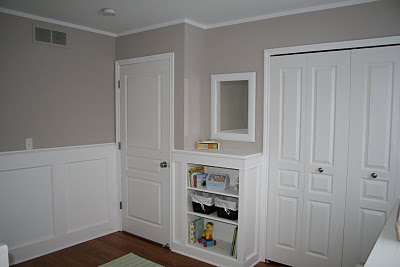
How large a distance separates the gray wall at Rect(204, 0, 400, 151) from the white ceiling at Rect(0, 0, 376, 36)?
0.08m

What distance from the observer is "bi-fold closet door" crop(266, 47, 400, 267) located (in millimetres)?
2652

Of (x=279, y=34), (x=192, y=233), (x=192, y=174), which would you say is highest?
(x=279, y=34)

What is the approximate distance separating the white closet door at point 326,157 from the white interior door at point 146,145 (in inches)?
56.6

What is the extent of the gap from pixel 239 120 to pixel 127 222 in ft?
6.15

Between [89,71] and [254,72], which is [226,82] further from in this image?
[89,71]

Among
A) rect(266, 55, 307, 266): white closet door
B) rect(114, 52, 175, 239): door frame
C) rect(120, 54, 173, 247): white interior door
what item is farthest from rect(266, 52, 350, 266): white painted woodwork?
rect(120, 54, 173, 247): white interior door

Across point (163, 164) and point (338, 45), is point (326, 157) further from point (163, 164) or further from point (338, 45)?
point (163, 164)

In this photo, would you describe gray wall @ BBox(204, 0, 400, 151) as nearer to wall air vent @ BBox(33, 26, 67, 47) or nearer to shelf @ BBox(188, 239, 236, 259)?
shelf @ BBox(188, 239, 236, 259)

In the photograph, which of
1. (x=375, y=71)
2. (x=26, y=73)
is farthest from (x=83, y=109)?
(x=375, y=71)

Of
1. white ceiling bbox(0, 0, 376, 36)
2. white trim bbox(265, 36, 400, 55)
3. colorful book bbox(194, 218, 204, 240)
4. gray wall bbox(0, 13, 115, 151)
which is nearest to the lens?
white trim bbox(265, 36, 400, 55)

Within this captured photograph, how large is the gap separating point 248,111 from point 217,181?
0.76 m

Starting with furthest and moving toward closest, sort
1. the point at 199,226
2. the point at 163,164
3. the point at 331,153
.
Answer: the point at 163,164 → the point at 199,226 → the point at 331,153

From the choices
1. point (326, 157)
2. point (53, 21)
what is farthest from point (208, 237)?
point (53, 21)

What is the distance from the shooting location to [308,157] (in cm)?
300
